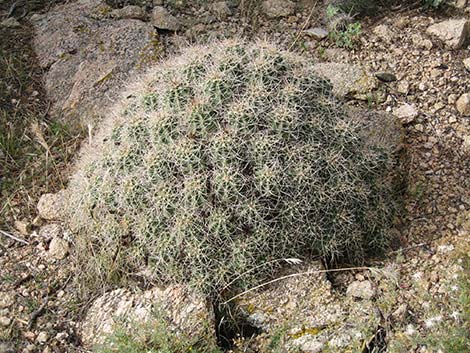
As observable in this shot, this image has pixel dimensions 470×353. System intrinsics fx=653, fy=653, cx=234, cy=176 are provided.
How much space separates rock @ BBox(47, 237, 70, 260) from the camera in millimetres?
3721

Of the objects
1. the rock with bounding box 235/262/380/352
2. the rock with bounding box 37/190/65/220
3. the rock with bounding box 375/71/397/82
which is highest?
the rock with bounding box 375/71/397/82

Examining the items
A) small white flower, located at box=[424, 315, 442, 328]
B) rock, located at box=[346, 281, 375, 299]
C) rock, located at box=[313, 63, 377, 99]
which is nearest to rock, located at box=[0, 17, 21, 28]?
rock, located at box=[313, 63, 377, 99]

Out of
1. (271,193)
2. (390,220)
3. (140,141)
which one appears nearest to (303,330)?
(271,193)

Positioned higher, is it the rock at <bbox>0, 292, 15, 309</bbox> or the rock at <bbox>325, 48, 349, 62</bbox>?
the rock at <bbox>325, 48, 349, 62</bbox>

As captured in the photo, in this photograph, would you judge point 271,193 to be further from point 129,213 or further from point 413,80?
point 413,80

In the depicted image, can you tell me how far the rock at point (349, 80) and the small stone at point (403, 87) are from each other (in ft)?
0.66

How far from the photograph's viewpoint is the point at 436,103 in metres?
4.61

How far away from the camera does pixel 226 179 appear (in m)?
3.21

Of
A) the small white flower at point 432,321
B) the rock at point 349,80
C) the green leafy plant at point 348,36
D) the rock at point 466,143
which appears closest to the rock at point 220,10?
the green leafy plant at point 348,36

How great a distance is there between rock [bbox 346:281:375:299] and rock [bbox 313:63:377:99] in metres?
1.55

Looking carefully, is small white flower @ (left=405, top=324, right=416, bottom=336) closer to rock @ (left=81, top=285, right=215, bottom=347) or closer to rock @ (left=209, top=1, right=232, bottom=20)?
rock @ (left=81, top=285, right=215, bottom=347)

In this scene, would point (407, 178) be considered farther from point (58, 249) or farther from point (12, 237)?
point (12, 237)

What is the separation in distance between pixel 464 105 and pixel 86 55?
9.16 feet

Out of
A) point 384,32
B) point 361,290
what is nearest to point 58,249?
point 361,290
